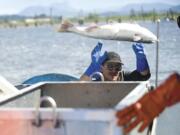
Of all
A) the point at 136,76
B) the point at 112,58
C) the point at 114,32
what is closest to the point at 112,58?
the point at 112,58

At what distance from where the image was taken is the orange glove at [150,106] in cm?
254

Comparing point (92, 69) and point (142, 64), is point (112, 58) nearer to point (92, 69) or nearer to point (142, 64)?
point (92, 69)

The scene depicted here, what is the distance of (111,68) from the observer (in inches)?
226

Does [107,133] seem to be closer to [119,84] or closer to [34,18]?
[119,84]

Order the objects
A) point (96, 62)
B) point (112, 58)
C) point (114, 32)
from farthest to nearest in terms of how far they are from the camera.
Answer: point (114, 32), point (96, 62), point (112, 58)

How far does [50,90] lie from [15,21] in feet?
416

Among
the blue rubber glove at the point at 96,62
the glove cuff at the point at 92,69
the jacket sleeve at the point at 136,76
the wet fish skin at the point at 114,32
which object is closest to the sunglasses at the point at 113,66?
the blue rubber glove at the point at 96,62

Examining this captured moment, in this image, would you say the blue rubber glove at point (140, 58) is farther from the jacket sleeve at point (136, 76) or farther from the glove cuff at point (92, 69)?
the glove cuff at point (92, 69)

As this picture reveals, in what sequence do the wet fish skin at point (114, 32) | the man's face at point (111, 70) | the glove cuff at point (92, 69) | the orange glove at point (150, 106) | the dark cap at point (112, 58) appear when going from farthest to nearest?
the wet fish skin at point (114, 32) → the glove cuff at point (92, 69) → the dark cap at point (112, 58) → the man's face at point (111, 70) → the orange glove at point (150, 106)

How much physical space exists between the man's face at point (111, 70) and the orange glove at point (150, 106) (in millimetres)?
3059

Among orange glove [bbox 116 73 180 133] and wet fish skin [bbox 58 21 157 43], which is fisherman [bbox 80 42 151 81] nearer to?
wet fish skin [bbox 58 21 157 43]

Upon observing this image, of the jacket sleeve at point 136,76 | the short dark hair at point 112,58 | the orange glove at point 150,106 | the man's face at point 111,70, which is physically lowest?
the jacket sleeve at point 136,76

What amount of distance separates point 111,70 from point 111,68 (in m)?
0.02

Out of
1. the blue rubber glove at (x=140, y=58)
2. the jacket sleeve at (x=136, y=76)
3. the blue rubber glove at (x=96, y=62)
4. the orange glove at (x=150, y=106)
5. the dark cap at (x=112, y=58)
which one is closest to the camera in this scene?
the orange glove at (x=150, y=106)
